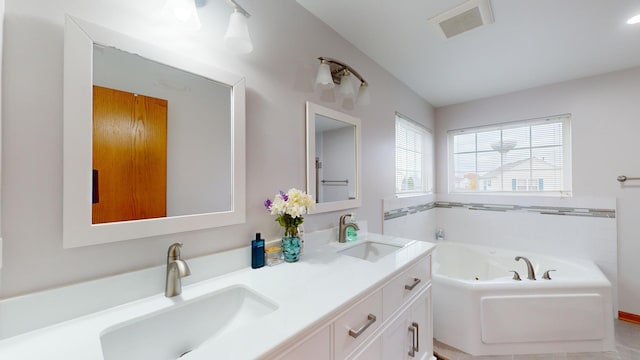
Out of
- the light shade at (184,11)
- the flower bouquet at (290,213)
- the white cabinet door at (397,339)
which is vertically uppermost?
the light shade at (184,11)

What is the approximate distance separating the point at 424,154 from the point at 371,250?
189 cm

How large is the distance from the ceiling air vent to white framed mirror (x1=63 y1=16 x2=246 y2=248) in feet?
4.40

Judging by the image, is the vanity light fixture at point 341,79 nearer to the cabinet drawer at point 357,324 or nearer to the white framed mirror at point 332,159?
the white framed mirror at point 332,159

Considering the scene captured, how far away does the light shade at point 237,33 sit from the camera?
41.1 inches

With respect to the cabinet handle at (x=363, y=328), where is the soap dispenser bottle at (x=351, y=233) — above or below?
above

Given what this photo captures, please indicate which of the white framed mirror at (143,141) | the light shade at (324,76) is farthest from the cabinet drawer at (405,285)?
the light shade at (324,76)

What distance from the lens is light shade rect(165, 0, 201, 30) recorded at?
0.89 metres

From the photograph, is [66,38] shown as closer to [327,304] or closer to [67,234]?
[67,234]

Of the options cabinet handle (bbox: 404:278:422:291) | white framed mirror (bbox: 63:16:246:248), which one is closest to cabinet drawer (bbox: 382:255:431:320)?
cabinet handle (bbox: 404:278:422:291)

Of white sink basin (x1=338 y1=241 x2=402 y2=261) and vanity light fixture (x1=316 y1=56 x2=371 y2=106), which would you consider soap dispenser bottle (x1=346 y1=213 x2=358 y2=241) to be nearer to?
white sink basin (x1=338 y1=241 x2=402 y2=261)

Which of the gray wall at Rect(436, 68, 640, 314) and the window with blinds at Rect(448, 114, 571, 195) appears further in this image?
the window with blinds at Rect(448, 114, 571, 195)

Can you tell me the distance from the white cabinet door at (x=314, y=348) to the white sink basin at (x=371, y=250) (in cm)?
82

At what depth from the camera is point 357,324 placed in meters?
0.91

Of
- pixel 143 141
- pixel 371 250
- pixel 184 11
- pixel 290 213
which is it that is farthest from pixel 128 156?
pixel 371 250
